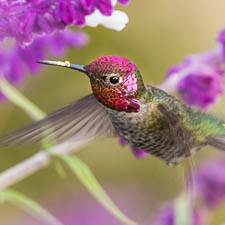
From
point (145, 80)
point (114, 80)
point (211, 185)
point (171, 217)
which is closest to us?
point (114, 80)

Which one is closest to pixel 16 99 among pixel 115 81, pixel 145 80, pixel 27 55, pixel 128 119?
pixel 27 55

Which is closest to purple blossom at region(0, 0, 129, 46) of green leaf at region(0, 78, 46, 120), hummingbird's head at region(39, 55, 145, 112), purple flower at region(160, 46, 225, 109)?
hummingbird's head at region(39, 55, 145, 112)

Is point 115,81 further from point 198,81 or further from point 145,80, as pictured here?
point 145,80

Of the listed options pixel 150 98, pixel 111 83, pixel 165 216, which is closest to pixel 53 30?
pixel 111 83

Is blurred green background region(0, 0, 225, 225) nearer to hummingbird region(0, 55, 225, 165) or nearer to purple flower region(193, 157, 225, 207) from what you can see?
purple flower region(193, 157, 225, 207)

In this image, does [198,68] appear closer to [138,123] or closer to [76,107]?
[138,123]
